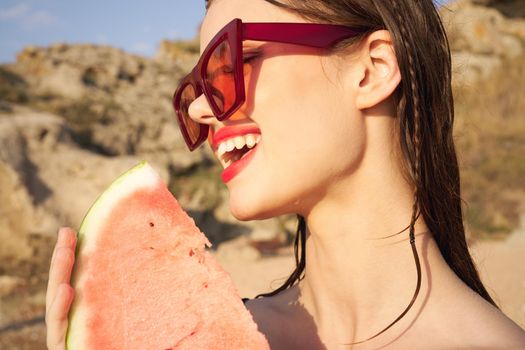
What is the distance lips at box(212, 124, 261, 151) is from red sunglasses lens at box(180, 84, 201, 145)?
0.21m

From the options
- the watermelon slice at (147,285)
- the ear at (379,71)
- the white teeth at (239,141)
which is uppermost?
the ear at (379,71)

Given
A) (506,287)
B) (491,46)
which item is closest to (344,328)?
(506,287)

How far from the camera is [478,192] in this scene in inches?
394

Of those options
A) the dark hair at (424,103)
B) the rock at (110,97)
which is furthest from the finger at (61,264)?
the rock at (110,97)

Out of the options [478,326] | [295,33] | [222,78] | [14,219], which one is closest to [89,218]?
[222,78]

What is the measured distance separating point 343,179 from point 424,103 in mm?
322

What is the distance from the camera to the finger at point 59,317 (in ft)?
3.81

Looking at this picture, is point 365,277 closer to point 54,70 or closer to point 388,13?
point 388,13

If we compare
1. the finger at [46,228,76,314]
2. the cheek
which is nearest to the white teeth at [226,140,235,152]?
the cheek

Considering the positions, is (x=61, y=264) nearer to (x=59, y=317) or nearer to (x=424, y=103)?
(x=59, y=317)

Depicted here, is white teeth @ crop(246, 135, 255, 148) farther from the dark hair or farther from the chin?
the dark hair

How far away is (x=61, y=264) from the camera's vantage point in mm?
1202

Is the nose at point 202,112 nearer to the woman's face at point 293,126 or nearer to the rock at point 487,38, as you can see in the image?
the woman's face at point 293,126

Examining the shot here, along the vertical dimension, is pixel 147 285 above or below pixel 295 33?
below
